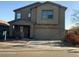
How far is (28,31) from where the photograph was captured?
11.0 meters

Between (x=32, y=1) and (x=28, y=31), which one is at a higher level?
(x=32, y=1)

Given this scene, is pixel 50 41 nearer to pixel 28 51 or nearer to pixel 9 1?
pixel 28 51

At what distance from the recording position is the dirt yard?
427 inches

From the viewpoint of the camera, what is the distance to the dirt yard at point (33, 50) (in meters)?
10.8

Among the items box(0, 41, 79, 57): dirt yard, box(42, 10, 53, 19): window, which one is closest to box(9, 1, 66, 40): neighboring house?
box(42, 10, 53, 19): window

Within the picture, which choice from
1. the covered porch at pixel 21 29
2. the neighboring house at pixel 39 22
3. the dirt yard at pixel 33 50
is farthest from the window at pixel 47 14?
the dirt yard at pixel 33 50

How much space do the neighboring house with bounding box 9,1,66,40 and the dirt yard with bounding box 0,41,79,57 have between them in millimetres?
201

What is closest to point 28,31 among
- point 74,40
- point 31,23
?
point 31,23

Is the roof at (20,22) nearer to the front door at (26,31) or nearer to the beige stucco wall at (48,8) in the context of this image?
the front door at (26,31)

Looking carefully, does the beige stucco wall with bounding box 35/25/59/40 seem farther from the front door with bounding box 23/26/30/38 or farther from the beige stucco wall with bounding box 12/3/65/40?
the front door with bounding box 23/26/30/38

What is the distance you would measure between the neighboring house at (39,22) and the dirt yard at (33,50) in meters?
0.20

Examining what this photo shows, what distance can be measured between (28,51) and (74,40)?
3.51ft

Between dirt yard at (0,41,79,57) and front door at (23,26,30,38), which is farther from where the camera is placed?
front door at (23,26,30,38)

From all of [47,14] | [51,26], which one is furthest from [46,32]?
[47,14]
